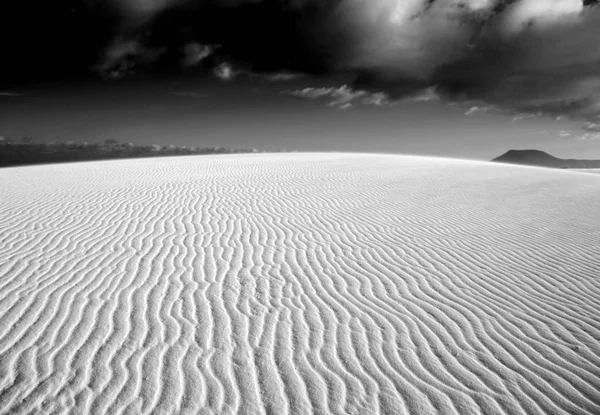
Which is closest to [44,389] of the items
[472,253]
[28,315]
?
[28,315]

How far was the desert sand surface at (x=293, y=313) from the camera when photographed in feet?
11.0

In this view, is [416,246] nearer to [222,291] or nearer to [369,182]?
[222,291]

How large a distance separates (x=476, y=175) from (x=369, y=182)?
24.9 ft

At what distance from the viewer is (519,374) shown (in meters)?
3.72

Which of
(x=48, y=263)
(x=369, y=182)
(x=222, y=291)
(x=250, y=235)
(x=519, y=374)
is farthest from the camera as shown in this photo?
(x=369, y=182)

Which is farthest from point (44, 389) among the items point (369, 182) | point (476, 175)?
point (476, 175)

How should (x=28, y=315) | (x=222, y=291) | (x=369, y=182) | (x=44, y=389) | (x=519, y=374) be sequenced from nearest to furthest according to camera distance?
1. (x=44, y=389)
2. (x=519, y=374)
3. (x=28, y=315)
4. (x=222, y=291)
5. (x=369, y=182)

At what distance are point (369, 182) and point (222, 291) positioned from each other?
1291 cm

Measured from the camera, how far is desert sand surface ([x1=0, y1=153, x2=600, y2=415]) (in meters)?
3.37

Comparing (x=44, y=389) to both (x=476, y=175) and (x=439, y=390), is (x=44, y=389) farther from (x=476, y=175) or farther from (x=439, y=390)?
(x=476, y=175)

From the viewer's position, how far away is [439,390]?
3.46 meters

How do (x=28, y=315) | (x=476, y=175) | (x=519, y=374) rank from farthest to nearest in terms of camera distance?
(x=476, y=175) → (x=28, y=315) → (x=519, y=374)

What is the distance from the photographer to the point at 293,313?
4809 millimetres

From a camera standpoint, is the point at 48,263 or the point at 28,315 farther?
the point at 48,263
